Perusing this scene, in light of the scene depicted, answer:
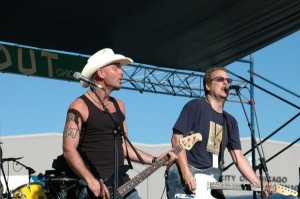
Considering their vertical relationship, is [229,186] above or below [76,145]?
below

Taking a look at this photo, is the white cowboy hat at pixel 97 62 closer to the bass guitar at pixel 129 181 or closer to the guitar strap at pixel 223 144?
the bass guitar at pixel 129 181

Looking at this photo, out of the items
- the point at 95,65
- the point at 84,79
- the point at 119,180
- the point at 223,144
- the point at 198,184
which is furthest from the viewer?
the point at 223,144

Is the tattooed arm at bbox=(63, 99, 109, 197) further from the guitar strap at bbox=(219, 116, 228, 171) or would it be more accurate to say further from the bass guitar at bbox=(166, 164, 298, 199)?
the guitar strap at bbox=(219, 116, 228, 171)

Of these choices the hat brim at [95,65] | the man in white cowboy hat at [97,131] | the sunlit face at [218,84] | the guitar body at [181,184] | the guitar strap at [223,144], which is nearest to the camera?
the man in white cowboy hat at [97,131]

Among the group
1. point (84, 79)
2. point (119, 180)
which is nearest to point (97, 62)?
point (84, 79)

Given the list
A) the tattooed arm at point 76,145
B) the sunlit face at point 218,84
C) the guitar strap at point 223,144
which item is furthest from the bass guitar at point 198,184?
the tattooed arm at point 76,145

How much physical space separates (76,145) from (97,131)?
0.77 feet

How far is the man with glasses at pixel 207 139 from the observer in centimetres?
599

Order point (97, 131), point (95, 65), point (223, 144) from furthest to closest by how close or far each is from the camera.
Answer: point (223, 144) < point (95, 65) < point (97, 131)

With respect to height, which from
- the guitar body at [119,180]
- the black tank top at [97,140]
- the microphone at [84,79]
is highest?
the microphone at [84,79]

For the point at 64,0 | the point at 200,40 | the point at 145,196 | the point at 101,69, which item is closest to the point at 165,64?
the point at 200,40

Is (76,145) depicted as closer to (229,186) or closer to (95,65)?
(95,65)

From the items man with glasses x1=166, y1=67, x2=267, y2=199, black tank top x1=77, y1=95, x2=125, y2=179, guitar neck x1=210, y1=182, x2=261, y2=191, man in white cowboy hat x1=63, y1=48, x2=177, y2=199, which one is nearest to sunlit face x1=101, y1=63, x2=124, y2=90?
man in white cowboy hat x1=63, y1=48, x2=177, y2=199

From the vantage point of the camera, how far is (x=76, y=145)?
5215 millimetres
